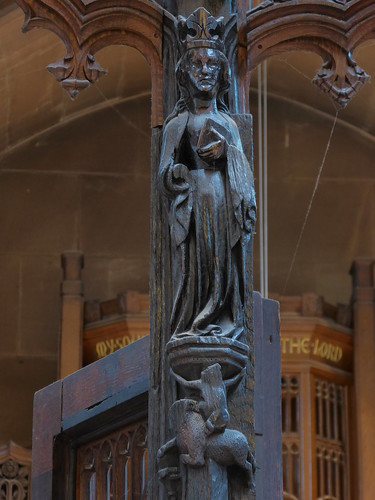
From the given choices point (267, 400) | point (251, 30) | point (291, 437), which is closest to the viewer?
point (251, 30)

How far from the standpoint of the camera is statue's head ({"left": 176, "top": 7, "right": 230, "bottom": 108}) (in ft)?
15.2

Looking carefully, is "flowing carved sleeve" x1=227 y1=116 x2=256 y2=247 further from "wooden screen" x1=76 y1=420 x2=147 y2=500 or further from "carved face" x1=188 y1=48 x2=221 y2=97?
"wooden screen" x1=76 y1=420 x2=147 y2=500

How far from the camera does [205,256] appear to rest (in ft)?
14.6

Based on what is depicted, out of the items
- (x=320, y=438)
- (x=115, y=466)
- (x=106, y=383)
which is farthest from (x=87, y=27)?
(x=320, y=438)

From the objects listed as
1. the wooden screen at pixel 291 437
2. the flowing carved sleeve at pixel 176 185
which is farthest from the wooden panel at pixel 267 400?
the wooden screen at pixel 291 437

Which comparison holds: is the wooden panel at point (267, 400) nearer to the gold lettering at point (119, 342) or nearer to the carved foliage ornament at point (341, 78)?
the carved foliage ornament at point (341, 78)

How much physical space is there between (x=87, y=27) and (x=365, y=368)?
4752 millimetres

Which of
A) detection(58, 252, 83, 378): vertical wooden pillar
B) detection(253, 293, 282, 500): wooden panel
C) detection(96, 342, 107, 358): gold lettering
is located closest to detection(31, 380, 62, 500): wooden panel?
detection(253, 293, 282, 500): wooden panel

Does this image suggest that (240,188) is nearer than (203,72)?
Yes

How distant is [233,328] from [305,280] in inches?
211

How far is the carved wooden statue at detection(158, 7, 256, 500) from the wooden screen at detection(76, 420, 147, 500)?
768mm

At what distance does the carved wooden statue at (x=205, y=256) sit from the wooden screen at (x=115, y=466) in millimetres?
768

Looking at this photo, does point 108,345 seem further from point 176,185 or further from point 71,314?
point 176,185

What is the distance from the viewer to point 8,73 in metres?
8.84
